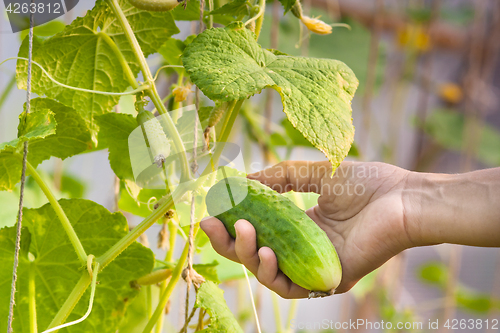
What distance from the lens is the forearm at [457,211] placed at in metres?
0.48

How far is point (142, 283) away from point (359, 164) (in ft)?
1.14

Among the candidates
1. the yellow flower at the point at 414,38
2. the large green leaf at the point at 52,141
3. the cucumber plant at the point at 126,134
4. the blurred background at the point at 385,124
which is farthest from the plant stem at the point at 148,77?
the yellow flower at the point at 414,38

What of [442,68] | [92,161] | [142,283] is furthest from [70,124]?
[442,68]

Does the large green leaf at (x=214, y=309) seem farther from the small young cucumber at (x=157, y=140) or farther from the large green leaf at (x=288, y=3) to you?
the large green leaf at (x=288, y=3)

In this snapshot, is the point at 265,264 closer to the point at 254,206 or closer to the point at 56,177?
→ the point at 254,206

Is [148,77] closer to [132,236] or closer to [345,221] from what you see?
[132,236]

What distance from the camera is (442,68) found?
2562mm

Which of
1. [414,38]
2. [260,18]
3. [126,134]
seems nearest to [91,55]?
[126,134]

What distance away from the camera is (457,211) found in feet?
1.60

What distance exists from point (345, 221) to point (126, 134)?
327mm

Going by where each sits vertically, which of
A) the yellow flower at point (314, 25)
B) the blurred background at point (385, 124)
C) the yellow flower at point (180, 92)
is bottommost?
the blurred background at point (385, 124)

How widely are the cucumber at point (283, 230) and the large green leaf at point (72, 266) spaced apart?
121 millimetres

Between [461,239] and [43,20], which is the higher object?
[43,20]


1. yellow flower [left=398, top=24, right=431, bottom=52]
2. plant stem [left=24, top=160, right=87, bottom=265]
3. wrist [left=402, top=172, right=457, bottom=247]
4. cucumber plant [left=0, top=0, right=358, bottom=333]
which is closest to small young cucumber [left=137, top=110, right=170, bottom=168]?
cucumber plant [left=0, top=0, right=358, bottom=333]
